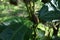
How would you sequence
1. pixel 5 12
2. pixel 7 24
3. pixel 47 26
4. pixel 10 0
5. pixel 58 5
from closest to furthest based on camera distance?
pixel 58 5 < pixel 7 24 < pixel 47 26 < pixel 5 12 < pixel 10 0

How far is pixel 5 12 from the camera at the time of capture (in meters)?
3.82

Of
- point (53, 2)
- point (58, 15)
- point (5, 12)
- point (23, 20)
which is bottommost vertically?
point (5, 12)

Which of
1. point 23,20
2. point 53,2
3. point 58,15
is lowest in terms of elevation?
point 23,20

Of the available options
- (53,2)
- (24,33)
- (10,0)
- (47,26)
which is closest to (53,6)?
(53,2)

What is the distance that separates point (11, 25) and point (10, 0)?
7.14ft

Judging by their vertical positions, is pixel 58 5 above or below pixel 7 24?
above

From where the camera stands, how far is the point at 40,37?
2324 mm

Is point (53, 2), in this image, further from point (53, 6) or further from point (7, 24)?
point (7, 24)

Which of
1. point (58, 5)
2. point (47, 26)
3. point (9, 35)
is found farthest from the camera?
point (47, 26)

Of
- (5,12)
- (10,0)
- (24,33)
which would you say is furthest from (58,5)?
(10,0)

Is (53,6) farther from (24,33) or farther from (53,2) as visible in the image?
(24,33)

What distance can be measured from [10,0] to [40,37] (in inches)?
85.2

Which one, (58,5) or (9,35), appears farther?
(9,35)

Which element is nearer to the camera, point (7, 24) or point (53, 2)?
point (53, 2)
